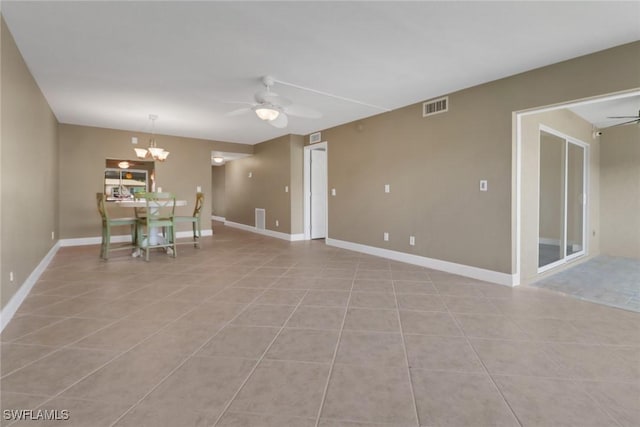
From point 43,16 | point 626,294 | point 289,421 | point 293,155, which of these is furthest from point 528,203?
point 43,16

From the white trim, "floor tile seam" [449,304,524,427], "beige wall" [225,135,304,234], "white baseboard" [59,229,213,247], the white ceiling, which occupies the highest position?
the white ceiling

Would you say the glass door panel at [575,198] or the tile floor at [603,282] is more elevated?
the glass door panel at [575,198]

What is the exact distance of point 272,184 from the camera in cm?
739

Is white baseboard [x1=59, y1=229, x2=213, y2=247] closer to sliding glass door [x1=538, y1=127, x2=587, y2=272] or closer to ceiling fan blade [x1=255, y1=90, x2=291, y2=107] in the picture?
ceiling fan blade [x1=255, y1=90, x2=291, y2=107]

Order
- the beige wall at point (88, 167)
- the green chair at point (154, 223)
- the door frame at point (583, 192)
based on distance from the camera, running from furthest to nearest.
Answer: the beige wall at point (88, 167)
the green chair at point (154, 223)
the door frame at point (583, 192)

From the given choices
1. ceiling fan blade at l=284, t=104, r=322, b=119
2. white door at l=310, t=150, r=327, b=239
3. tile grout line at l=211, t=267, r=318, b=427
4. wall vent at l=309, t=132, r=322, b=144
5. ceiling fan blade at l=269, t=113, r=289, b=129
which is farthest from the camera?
white door at l=310, t=150, r=327, b=239

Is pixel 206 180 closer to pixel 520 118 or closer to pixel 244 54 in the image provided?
pixel 244 54

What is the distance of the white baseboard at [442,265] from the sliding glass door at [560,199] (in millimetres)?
859

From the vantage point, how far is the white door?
23.1ft

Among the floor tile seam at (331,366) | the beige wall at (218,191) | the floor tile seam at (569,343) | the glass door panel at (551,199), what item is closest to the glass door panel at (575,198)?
the glass door panel at (551,199)

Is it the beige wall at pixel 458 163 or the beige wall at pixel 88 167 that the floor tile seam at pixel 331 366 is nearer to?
the beige wall at pixel 458 163

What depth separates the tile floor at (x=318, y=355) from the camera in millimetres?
1436

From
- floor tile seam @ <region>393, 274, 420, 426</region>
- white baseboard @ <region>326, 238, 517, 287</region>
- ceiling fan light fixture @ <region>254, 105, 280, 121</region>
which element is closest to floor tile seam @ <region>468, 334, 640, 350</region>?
floor tile seam @ <region>393, 274, 420, 426</region>

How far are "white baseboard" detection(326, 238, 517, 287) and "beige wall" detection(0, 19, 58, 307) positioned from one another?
4.39 m
